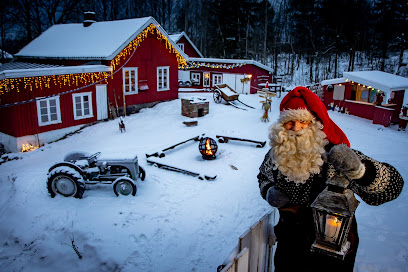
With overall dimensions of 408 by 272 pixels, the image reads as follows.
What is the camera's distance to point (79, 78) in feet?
46.2

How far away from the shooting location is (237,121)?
15469mm

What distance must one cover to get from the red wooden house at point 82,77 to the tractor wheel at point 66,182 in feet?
11.2

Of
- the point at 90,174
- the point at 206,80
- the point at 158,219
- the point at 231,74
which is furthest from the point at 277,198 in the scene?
the point at 206,80

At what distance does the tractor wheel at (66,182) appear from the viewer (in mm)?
7344

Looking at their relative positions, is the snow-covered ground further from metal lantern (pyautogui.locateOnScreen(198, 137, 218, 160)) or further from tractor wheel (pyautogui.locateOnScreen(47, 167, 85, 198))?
metal lantern (pyautogui.locateOnScreen(198, 137, 218, 160))

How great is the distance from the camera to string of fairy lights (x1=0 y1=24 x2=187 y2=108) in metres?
11.9

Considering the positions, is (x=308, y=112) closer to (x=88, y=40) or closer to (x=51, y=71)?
(x=51, y=71)

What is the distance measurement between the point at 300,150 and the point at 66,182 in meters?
6.85

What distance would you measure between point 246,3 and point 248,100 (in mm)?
19616

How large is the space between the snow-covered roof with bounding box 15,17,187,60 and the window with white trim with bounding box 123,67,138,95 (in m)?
1.61

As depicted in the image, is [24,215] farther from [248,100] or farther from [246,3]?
[246,3]

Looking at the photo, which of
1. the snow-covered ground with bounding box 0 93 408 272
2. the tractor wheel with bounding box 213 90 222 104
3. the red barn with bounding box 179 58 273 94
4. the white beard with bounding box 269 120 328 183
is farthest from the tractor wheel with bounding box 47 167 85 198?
the red barn with bounding box 179 58 273 94

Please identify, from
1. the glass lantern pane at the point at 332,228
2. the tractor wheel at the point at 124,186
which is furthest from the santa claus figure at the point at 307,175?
the tractor wheel at the point at 124,186

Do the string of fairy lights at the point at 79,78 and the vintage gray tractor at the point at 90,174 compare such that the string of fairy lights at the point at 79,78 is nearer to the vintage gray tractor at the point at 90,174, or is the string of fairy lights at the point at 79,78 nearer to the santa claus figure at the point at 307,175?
the vintage gray tractor at the point at 90,174
